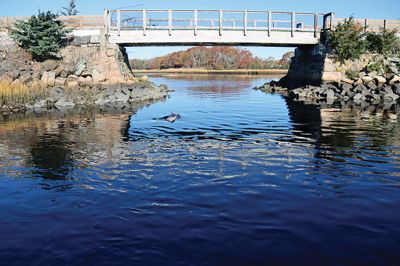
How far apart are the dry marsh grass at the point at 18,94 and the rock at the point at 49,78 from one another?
1842 millimetres

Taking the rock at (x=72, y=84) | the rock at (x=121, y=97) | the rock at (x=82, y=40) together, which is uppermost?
the rock at (x=82, y=40)

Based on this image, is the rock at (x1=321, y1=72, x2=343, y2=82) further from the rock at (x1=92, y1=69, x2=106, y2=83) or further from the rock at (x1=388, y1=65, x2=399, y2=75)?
the rock at (x1=92, y1=69, x2=106, y2=83)

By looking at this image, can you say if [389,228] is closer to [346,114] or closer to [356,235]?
[356,235]

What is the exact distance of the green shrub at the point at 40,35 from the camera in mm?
32188

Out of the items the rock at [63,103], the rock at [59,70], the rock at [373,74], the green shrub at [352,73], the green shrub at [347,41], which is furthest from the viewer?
the green shrub at [352,73]

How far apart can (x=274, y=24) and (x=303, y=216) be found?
3081 cm

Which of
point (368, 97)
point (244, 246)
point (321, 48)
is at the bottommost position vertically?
point (244, 246)

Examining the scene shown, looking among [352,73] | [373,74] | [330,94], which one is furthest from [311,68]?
[330,94]

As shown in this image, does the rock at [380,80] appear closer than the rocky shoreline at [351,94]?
No

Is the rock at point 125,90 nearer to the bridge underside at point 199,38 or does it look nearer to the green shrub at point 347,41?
the bridge underside at point 199,38

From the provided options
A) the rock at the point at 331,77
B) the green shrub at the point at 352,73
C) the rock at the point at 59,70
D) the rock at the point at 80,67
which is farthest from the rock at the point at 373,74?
the rock at the point at 59,70

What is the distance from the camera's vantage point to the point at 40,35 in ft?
107

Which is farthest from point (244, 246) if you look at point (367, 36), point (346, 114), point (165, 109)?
point (367, 36)

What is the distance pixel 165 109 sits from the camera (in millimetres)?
26516
